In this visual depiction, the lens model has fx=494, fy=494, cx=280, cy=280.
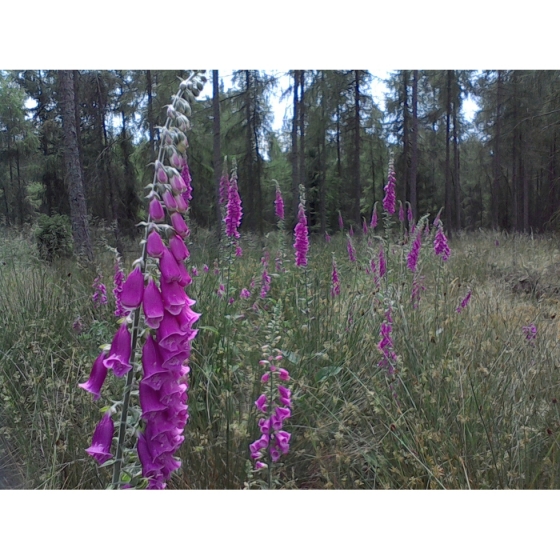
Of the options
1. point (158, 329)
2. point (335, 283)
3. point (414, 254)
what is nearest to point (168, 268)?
point (158, 329)

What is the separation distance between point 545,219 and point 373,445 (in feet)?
4.93

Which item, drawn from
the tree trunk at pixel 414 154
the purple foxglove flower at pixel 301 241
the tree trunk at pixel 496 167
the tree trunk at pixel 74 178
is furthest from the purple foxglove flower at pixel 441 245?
the tree trunk at pixel 74 178

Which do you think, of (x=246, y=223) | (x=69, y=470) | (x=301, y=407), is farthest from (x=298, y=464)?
(x=246, y=223)

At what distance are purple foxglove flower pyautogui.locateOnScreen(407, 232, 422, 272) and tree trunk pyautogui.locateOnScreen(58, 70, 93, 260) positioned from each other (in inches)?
66.7

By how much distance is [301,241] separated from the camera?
266cm

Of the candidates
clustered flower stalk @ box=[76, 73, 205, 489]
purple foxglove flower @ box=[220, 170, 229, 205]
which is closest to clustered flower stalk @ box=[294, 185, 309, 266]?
purple foxglove flower @ box=[220, 170, 229, 205]

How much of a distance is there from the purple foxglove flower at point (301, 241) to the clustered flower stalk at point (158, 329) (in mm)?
1301

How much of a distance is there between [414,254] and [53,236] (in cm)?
192

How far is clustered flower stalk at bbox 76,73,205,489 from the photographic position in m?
1.34

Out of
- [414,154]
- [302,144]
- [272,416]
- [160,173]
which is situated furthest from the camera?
[414,154]

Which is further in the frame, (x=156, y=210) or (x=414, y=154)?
(x=414, y=154)

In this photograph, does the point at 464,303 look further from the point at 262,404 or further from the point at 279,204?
the point at 262,404

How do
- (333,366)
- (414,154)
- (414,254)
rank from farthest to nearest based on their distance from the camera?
(414,254) → (414,154) → (333,366)

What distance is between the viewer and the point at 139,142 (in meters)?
2.49
